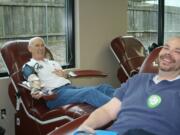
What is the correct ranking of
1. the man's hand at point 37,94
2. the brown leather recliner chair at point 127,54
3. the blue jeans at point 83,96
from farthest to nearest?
the brown leather recliner chair at point 127,54
the blue jeans at point 83,96
the man's hand at point 37,94

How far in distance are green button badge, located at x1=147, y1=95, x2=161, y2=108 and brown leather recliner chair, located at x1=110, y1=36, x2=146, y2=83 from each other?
1.92m

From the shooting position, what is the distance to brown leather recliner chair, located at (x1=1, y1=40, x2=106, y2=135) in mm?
2512

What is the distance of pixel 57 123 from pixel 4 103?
0.89 meters

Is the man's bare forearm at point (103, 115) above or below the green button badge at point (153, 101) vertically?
below

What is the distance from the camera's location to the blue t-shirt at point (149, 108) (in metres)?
1.78

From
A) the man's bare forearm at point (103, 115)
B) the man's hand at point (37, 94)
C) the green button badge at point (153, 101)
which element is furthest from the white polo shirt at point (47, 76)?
the green button badge at point (153, 101)

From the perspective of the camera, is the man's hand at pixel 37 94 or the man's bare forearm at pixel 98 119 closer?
the man's bare forearm at pixel 98 119

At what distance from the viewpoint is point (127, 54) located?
157 inches

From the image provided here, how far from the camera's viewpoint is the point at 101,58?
421cm

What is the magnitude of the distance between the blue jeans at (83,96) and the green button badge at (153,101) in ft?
2.53

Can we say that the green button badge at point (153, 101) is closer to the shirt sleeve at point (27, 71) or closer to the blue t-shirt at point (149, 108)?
the blue t-shirt at point (149, 108)

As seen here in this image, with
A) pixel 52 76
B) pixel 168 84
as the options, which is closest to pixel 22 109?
pixel 52 76

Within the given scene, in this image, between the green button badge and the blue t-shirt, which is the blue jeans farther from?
the green button badge

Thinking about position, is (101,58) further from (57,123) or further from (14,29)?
(57,123)
